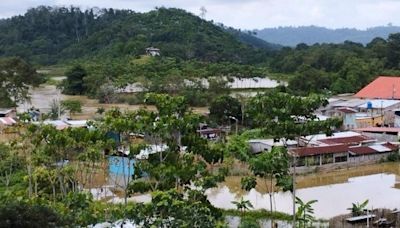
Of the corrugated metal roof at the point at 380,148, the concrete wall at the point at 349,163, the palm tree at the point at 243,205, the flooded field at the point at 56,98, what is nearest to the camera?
the palm tree at the point at 243,205

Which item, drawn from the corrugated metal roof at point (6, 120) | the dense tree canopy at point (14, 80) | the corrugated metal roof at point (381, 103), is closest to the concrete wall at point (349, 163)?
the corrugated metal roof at point (381, 103)

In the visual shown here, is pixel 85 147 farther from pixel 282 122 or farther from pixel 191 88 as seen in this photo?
pixel 191 88

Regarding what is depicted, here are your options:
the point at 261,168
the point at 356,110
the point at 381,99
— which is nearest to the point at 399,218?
the point at 261,168

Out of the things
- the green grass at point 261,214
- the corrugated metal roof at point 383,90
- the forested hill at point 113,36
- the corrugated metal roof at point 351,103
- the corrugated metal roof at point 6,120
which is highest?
the forested hill at point 113,36

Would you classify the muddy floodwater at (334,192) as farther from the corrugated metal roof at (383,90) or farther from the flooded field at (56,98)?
the corrugated metal roof at (383,90)

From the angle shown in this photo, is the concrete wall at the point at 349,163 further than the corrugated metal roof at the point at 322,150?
Yes

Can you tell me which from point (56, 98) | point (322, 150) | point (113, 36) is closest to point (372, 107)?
point (322, 150)

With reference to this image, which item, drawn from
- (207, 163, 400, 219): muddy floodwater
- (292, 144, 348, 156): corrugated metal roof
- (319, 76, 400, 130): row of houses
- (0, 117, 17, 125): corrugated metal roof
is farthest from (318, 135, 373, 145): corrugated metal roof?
(0, 117, 17, 125): corrugated metal roof

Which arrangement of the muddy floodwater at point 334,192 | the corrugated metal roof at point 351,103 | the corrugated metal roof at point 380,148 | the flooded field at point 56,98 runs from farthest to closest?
1. the flooded field at point 56,98
2. the corrugated metal roof at point 351,103
3. the corrugated metal roof at point 380,148
4. the muddy floodwater at point 334,192
